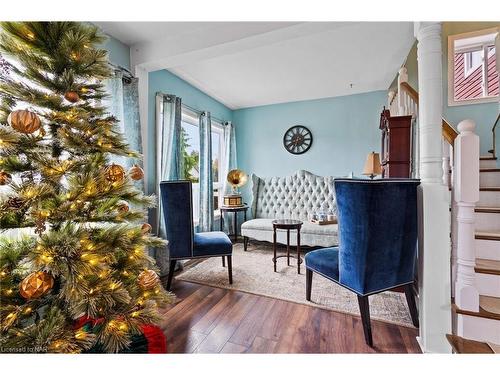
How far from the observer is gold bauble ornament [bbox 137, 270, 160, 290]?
1.21 meters

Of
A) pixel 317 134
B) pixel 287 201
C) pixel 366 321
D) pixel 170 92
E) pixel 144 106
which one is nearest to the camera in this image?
pixel 366 321

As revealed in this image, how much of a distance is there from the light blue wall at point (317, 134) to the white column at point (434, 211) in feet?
8.70

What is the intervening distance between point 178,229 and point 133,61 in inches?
73.9

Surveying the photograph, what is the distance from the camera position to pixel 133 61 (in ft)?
8.07

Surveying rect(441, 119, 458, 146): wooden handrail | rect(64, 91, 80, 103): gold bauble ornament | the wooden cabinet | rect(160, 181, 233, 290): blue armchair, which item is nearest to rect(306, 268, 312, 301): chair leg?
rect(160, 181, 233, 290): blue armchair

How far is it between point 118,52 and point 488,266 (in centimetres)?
360

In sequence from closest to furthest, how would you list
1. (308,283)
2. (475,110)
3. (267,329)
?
(267,329) < (308,283) < (475,110)

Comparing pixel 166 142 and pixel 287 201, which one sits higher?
pixel 166 142

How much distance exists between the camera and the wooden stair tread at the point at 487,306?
4.28 feet

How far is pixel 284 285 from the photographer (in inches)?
94.0

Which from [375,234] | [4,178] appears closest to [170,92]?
[4,178]

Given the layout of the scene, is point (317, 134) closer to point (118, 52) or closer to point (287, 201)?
point (287, 201)
